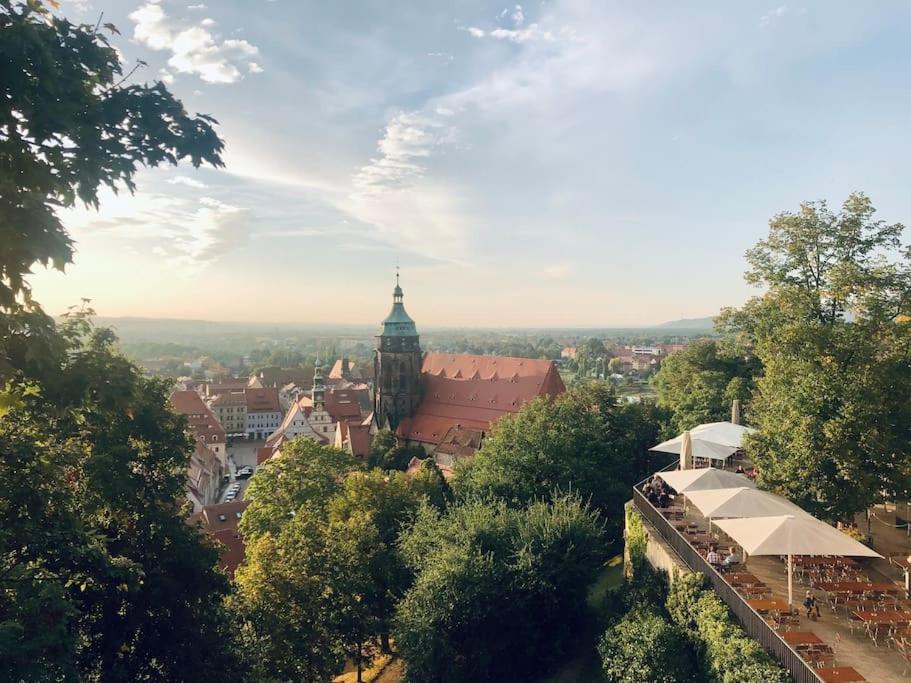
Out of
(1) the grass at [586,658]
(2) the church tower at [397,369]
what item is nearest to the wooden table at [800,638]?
(1) the grass at [586,658]

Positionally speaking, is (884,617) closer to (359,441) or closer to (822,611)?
(822,611)

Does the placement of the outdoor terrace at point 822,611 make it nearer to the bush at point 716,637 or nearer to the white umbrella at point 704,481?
the bush at point 716,637

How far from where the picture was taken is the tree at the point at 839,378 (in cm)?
1331

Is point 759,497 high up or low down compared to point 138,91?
down

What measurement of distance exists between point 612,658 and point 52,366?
12.2 metres

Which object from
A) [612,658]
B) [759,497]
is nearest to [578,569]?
[612,658]

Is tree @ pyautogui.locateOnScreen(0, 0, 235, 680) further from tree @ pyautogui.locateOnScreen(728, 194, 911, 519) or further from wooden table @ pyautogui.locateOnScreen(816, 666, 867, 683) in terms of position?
tree @ pyautogui.locateOnScreen(728, 194, 911, 519)

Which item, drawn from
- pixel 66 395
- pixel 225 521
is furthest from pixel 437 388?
pixel 66 395

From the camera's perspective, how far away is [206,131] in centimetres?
636

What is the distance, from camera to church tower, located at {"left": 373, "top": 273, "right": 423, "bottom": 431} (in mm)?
51469

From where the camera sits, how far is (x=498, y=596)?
14516mm

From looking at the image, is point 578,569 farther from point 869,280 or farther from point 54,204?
point 54,204

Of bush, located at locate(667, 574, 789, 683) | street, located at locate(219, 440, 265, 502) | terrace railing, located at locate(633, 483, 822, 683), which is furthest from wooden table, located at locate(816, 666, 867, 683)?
street, located at locate(219, 440, 265, 502)

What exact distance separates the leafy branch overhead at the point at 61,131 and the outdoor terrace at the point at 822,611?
36.9 ft
